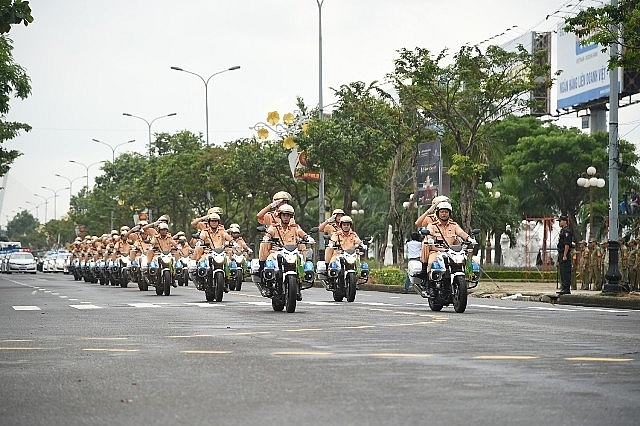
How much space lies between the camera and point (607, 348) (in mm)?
13234

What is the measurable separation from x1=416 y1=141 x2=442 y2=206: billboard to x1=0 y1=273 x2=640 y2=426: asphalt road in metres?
25.9

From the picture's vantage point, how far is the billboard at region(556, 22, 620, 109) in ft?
245

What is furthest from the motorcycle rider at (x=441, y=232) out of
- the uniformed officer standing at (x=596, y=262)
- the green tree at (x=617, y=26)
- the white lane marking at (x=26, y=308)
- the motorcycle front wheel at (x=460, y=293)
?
the uniformed officer standing at (x=596, y=262)

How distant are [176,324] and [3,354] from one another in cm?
555

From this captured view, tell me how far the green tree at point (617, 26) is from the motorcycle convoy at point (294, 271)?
5328mm

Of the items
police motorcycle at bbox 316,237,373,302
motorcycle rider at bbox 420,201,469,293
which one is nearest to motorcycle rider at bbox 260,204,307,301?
motorcycle rider at bbox 420,201,469,293

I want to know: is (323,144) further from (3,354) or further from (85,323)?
(3,354)

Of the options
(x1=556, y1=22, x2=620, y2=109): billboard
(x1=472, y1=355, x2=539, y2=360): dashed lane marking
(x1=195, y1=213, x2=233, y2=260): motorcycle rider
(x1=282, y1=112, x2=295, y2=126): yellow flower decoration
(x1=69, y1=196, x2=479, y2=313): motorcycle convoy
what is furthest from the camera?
(x1=556, y1=22, x2=620, y2=109): billboard

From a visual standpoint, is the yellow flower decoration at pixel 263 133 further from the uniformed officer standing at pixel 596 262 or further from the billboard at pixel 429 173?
the uniformed officer standing at pixel 596 262

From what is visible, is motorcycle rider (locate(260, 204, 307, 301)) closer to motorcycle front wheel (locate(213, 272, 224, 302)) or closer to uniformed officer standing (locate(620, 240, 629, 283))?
motorcycle front wheel (locate(213, 272, 224, 302))

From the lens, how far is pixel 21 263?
88.8m

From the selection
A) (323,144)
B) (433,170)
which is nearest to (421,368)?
(433,170)

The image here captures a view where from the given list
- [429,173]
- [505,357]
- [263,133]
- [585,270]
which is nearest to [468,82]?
[429,173]

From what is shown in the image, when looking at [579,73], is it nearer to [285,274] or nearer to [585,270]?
[585,270]
